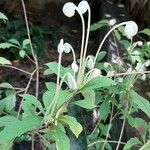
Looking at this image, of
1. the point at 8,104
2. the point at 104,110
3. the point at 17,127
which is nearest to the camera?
the point at 17,127

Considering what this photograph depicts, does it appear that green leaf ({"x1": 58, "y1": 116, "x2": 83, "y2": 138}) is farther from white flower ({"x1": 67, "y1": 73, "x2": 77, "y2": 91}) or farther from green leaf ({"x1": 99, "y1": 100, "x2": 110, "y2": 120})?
green leaf ({"x1": 99, "y1": 100, "x2": 110, "y2": 120})

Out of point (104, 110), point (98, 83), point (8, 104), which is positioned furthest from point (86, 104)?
point (104, 110)

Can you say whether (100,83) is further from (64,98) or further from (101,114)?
(101,114)

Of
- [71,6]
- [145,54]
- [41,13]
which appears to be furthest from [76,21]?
[71,6]

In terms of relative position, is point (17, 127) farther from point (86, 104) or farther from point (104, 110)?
point (104, 110)

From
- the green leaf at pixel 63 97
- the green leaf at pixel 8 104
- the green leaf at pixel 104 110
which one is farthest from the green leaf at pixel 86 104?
the green leaf at pixel 104 110
